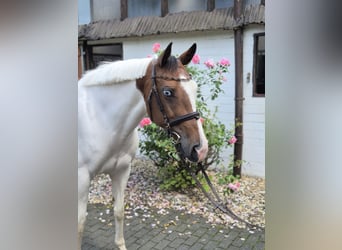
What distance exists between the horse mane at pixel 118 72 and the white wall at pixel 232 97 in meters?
1.45

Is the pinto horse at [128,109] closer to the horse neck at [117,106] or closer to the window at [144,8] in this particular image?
the horse neck at [117,106]

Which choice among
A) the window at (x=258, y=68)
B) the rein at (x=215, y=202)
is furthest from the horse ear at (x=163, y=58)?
the window at (x=258, y=68)

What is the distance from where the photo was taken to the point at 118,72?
1.45m

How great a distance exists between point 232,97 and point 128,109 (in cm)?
151

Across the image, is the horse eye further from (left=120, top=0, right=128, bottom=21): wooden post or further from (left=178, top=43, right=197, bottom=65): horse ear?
(left=120, top=0, right=128, bottom=21): wooden post

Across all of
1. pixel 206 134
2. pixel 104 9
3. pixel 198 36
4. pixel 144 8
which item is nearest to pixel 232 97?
pixel 206 134

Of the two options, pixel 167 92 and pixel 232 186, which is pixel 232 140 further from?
pixel 167 92

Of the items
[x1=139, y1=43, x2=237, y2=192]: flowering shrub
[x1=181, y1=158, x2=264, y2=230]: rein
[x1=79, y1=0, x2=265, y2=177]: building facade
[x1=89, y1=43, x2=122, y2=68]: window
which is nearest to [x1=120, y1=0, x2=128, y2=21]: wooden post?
[x1=79, y1=0, x2=265, y2=177]: building facade
